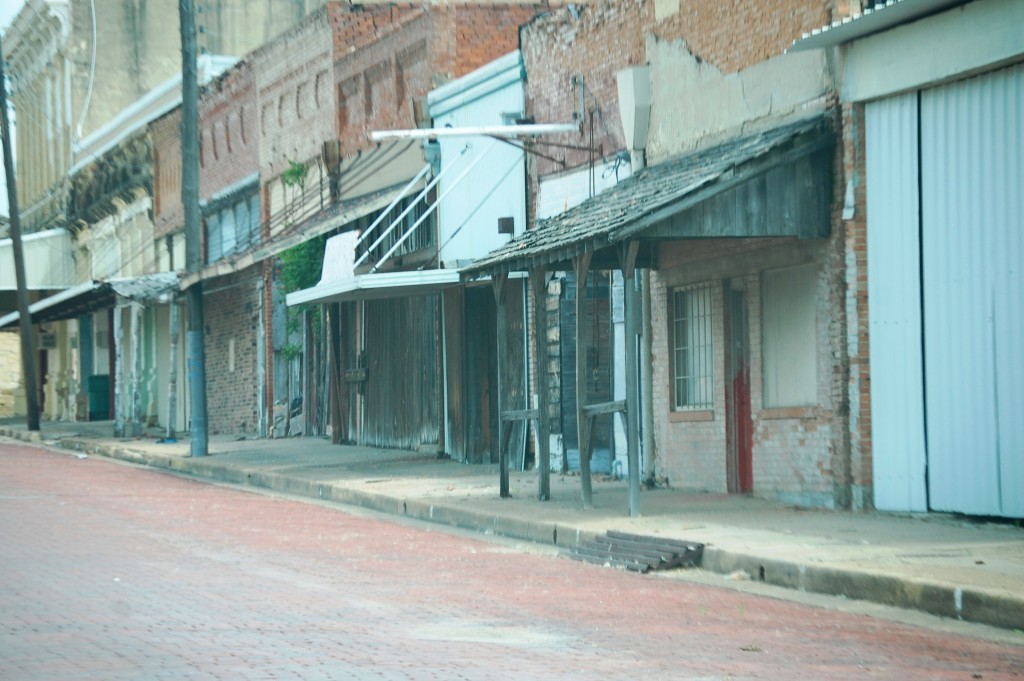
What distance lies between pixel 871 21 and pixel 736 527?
4324 mm

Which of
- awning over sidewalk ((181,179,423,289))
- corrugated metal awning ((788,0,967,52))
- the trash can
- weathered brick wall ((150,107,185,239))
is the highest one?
weathered brick wall ((150,107,185,239))

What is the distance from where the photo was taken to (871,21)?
13.3 metres

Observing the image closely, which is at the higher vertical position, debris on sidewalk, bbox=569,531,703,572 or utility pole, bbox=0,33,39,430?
utility pole, bbox=0,33,39,430

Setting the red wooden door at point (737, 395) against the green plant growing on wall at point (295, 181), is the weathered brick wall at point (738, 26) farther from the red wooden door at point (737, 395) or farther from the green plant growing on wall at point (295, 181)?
the green plant growing on wall at point (295, 181)

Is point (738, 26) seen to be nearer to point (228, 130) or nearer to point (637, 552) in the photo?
point (637, 552)

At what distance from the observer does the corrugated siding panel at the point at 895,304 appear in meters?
13.5

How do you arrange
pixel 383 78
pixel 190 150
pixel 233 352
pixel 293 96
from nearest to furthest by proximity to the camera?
pixel 190 150 < pixel 383 78 < pixel 293 96 < pixel 233 352

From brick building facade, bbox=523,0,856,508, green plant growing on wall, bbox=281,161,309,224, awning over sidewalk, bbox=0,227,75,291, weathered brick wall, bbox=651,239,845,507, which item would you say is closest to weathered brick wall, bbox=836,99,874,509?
brick building facade, bbox=523,0,856,508

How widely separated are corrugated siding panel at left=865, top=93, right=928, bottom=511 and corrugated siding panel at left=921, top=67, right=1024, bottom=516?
0.12 metres

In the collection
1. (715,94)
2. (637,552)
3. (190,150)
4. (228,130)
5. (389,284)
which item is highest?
(228,130)

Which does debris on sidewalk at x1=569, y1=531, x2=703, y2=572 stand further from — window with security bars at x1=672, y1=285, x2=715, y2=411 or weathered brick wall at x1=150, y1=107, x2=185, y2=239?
weathered brick wall at x1=150, y1=107, x2=185, y2=239

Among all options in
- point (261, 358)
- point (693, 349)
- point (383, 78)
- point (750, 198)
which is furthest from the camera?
point (261, 358)

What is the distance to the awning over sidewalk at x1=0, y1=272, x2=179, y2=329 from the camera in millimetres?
Result: 31656

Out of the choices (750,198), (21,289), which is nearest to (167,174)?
(21,289)
